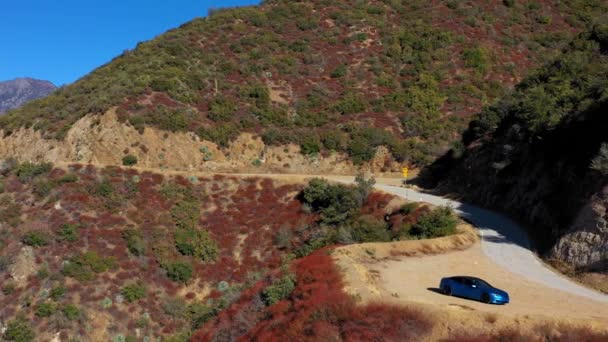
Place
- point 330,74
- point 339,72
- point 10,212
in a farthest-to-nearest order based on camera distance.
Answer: point 330,74
point 339,72
point 10,212

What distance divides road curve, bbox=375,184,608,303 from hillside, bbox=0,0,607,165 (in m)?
18.0

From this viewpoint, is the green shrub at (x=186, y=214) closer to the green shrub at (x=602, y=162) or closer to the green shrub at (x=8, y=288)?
the green shrub at (x=8, y=288)

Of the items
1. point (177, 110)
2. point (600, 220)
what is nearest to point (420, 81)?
point (177, 110)

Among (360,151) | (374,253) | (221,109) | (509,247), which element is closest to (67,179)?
(221,109)

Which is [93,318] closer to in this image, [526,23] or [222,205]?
[222,205]

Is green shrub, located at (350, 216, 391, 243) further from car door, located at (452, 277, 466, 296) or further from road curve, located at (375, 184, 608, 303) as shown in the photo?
car door, located at (452, 277, 466, 296)

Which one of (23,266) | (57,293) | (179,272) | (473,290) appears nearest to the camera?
(473,290)

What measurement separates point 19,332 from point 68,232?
7.80m

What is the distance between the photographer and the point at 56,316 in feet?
89.7

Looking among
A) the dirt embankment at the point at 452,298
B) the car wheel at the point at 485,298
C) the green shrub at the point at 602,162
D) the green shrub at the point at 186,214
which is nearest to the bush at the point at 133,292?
the green shrub at the point at 186,214

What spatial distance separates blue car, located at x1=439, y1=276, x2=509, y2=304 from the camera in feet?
55.7

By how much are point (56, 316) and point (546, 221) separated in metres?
25.9

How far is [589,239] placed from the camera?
21.1 m

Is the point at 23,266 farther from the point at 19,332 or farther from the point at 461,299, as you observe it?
the point at 461,299
